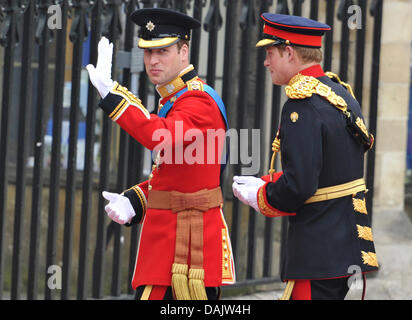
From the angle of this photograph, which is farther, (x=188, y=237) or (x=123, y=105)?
(x=188, y=237)

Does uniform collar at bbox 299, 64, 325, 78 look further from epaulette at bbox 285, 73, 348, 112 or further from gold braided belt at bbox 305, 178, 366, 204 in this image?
gold braided belt at bbox 305, 178, 366, 204

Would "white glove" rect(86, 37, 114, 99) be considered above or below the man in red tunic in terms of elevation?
above

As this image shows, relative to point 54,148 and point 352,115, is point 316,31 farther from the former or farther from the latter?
point 54,148

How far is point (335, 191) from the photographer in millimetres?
3990

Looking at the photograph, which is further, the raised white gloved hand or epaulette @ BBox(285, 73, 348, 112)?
the raised white gloved hand

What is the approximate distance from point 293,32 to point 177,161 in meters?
0.75

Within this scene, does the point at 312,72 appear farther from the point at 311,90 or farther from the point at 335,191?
the point at 335,191

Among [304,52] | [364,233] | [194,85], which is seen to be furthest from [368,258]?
[194,85]

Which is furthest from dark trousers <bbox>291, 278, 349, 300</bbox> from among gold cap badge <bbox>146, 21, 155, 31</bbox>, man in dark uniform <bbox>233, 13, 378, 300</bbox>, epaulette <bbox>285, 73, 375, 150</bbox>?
gold cap badge <bbox>146, 21, 155, 31</bbox>

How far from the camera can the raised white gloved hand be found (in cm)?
409

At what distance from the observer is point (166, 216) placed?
14.0ft

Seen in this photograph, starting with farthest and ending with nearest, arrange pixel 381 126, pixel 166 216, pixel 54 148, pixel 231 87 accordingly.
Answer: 1. pixel 381 126
2. pixel 231 87
3. pixel 54 148
4. pixel 166 216
